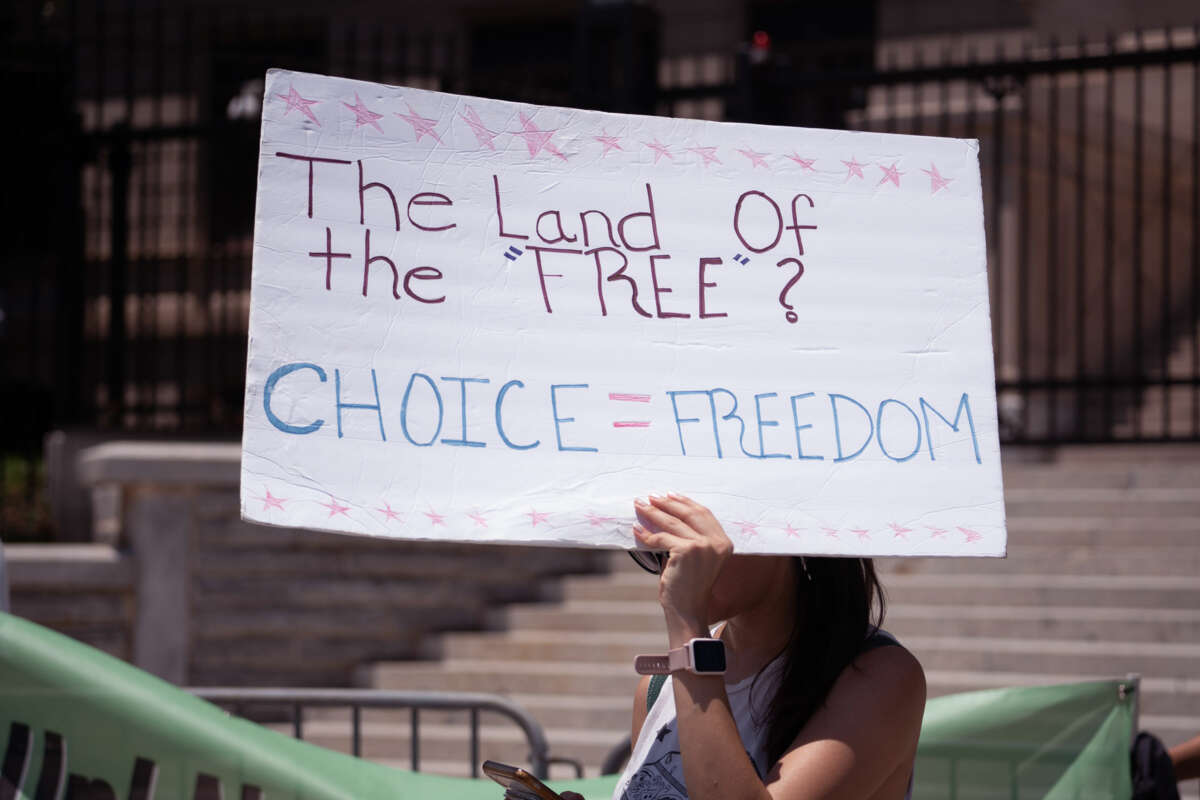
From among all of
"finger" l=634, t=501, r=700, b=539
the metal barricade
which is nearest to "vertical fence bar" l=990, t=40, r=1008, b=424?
the metal barricade

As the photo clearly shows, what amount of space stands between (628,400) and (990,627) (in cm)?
525

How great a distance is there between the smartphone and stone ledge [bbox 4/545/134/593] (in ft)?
16.6

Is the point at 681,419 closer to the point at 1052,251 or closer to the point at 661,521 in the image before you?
the point at 661,521

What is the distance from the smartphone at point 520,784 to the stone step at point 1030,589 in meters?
4.90

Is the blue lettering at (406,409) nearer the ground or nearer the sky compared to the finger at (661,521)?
nearer the sky

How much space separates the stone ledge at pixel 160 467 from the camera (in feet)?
23.5

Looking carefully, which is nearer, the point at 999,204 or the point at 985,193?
the point at 999,204

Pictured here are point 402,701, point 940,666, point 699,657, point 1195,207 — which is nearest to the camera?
Result: point 699,657

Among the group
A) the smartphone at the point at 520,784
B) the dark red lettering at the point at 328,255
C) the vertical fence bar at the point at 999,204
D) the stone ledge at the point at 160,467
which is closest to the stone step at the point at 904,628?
the stone ledge at the point at 160,467

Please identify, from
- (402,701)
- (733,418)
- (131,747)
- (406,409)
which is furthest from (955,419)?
(402,701)

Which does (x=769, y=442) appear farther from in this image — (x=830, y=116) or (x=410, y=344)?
(x=830, y=116)

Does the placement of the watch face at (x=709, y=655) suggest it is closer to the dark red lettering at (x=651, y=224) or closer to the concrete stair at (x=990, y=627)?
the dark red lettering at (x=651, y=224)

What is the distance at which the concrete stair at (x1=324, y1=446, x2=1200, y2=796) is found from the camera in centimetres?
684

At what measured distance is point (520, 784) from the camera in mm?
2422
